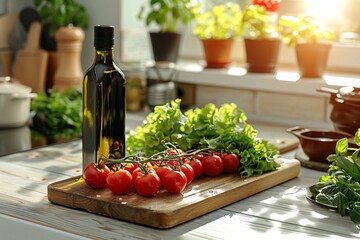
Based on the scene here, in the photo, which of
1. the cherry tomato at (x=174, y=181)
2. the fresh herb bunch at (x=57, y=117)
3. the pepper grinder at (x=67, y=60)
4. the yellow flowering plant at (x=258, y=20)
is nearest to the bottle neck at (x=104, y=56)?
the cherry tomato at (x=174, y=181)

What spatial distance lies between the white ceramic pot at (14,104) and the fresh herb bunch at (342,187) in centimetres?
100

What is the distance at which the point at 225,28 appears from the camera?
8.07ft

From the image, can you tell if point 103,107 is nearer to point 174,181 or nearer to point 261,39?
point 174,181

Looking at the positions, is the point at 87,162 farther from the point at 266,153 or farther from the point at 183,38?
the point at 183,38

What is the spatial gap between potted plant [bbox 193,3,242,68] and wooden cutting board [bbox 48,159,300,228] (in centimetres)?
105

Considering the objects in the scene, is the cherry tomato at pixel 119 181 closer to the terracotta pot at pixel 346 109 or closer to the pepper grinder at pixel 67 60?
the terracotta pot at pixel 346 109

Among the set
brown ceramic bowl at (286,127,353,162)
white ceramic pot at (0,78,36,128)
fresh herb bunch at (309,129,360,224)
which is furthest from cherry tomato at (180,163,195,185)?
white ceramic pot at (0,78,36,128)

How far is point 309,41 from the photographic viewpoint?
222 cm

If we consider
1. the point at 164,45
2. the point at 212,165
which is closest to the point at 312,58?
the point at 164,45

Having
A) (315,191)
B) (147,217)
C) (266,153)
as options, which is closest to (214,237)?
(147,217)

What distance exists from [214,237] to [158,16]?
144 cm

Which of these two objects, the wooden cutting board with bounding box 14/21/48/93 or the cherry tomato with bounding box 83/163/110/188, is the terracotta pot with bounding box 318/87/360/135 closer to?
the cherry tomato with bounding box 83/163/110/188

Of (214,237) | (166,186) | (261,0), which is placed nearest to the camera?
(214,237)

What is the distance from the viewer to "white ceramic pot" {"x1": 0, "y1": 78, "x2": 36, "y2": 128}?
2062 mm
